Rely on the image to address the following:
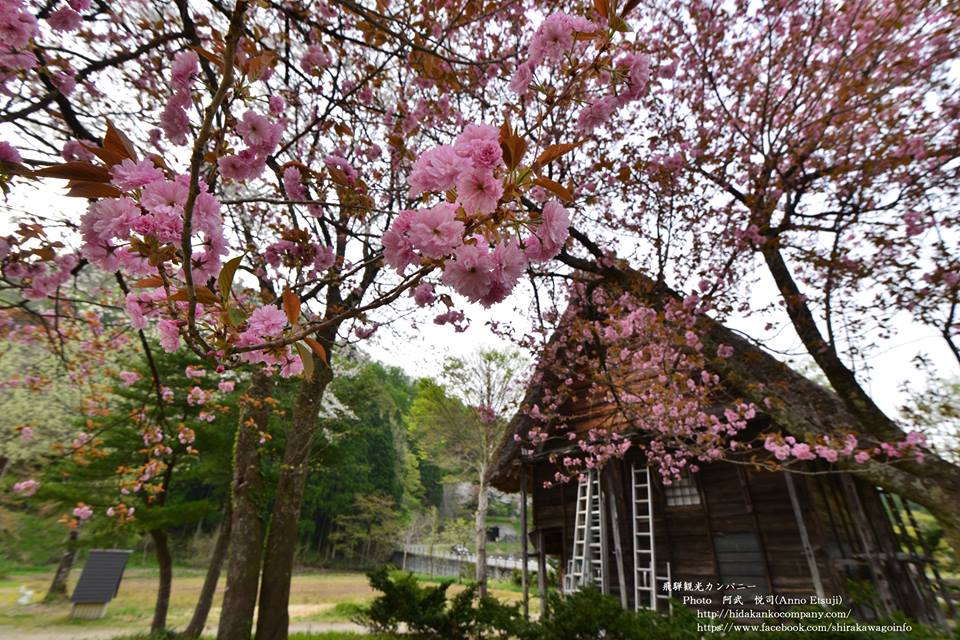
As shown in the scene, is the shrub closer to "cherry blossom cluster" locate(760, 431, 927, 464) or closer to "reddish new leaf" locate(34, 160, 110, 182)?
"cherry blossom cluster" locate(760, 431, 927, 464)

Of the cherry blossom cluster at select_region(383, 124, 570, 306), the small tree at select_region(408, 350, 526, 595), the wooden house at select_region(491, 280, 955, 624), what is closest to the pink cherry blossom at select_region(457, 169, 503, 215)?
the cherry blossom cluster at select_region(383, 124, 570, 306)

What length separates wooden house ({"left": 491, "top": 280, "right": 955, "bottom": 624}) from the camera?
602 cm

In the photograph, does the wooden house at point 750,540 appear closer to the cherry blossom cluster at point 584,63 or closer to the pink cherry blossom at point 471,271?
the cherry blossom cluster at point 584,63

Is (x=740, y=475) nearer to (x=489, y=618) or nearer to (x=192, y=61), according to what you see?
(x=489, y=618)

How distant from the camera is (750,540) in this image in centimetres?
679

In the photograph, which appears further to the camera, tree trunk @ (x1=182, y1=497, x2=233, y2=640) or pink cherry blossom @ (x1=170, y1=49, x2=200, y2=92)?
tree trunk @ (x1=182, y1=497, x2=233, y2=640)

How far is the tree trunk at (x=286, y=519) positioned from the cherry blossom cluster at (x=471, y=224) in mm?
4575

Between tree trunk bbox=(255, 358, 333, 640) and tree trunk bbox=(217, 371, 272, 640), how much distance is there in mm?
161

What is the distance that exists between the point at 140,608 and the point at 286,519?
10944 mm

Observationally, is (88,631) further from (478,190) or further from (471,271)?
(478,190)

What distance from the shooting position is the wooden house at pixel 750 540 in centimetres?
602

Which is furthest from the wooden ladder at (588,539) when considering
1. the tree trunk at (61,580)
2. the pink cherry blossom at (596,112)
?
the tree trunk at (61,580)

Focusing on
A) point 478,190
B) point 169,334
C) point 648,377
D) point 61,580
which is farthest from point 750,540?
point 61,580

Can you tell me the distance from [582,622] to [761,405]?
2.86 metres
